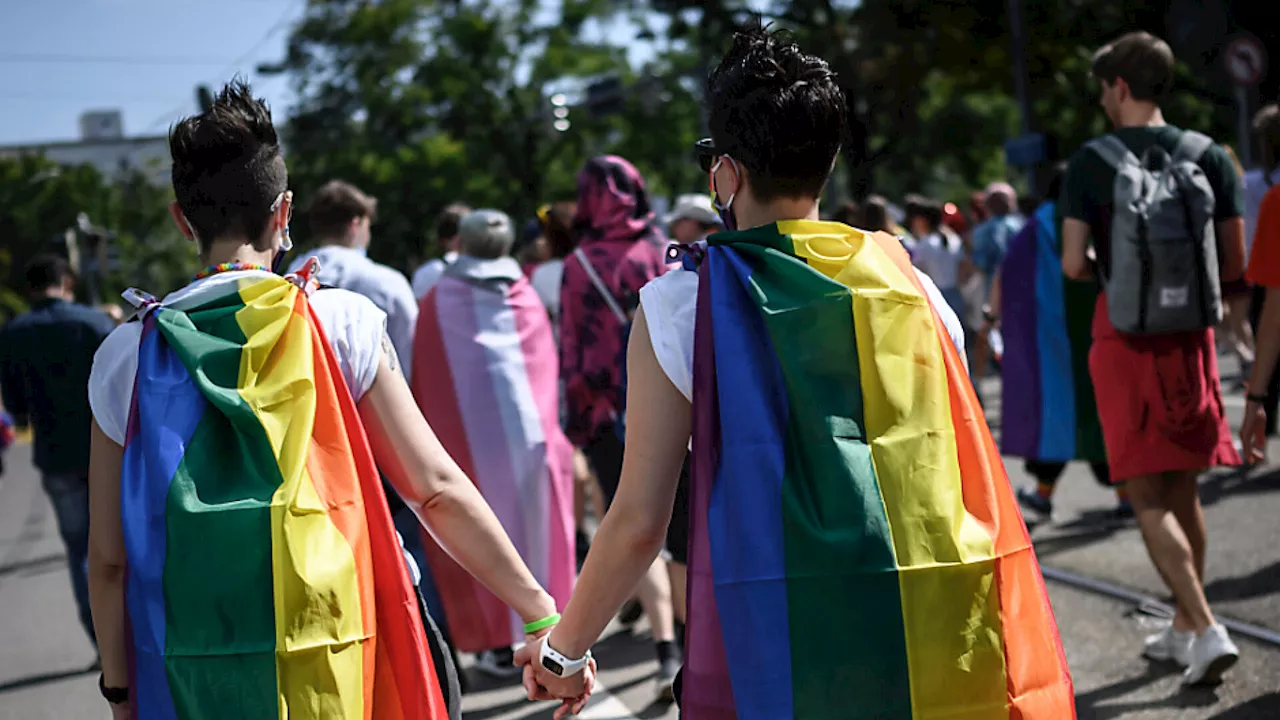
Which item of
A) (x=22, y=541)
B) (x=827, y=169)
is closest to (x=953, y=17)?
(x=22, y=541)

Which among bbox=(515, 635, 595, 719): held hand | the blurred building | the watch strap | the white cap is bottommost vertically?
bbox=(515, 635, 595, 719): held hand

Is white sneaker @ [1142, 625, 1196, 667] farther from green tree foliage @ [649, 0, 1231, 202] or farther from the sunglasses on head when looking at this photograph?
green tree foliage @ [649, 0, 1231, 202]

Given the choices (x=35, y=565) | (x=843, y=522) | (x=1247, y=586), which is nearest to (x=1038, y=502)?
(x=1247, y=586)

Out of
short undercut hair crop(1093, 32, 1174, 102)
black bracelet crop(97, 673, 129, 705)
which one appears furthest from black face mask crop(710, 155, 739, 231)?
short undercut hair crop(1093, 32, 1174, 102)

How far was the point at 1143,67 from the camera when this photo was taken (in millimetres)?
4750

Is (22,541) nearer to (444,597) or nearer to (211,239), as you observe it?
(444,597)

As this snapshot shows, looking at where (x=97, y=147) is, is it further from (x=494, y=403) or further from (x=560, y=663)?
(x=560, y=663)

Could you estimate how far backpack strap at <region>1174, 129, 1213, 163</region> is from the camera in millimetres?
4715

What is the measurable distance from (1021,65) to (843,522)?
18.1 meters

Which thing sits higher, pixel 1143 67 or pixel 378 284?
pixel 1143 67

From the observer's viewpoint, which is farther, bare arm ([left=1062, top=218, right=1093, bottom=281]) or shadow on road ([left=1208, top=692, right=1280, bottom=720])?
bare arm ([left=1062, top=218, right=1093, bottom=281])

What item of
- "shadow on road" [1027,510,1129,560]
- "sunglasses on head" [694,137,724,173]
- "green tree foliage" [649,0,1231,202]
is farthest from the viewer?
"green tree foliage" [649,0,1231,202]

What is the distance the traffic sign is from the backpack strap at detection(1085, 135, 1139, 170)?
345 inches

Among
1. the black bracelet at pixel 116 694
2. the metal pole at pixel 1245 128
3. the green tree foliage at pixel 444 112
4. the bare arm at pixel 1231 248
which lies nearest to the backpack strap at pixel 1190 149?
the bare arm at pixel 1231 248
